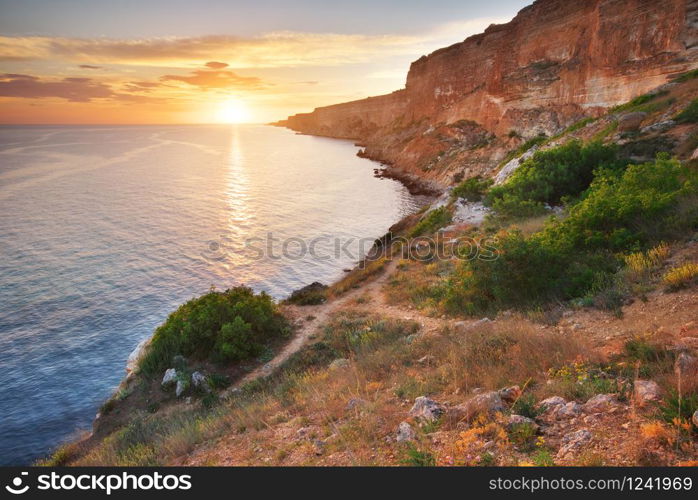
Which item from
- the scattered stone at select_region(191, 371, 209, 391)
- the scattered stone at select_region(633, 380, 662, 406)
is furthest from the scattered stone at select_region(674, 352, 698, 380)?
Answer: the scattered stone at select_region(191, 371, 209, 391)

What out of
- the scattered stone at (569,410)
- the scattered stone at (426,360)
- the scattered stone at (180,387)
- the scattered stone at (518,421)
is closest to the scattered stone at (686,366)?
the scattered stone at (569,410)

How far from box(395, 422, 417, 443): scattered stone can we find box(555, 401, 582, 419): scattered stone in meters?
2.00

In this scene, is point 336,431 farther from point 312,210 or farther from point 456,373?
point 312,210

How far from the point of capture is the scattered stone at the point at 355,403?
7.20 m

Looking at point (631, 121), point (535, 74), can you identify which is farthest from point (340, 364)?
point (535, 74)

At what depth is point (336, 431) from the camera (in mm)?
6402

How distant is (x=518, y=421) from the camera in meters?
5.23

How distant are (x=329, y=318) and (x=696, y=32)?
3447 cm

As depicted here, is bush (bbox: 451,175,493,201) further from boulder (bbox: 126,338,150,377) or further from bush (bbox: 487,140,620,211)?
boulder (bbox: 126,338,150,377)

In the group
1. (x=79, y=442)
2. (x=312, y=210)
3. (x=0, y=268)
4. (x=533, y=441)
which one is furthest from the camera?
(x=312, y=210)

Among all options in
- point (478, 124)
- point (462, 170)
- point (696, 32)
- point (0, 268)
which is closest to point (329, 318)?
point (0, 268)

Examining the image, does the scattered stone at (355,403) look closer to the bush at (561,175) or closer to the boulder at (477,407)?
the boulder at (477,407)

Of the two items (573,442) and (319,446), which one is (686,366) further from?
(319,446)

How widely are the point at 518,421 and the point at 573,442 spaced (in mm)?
717
